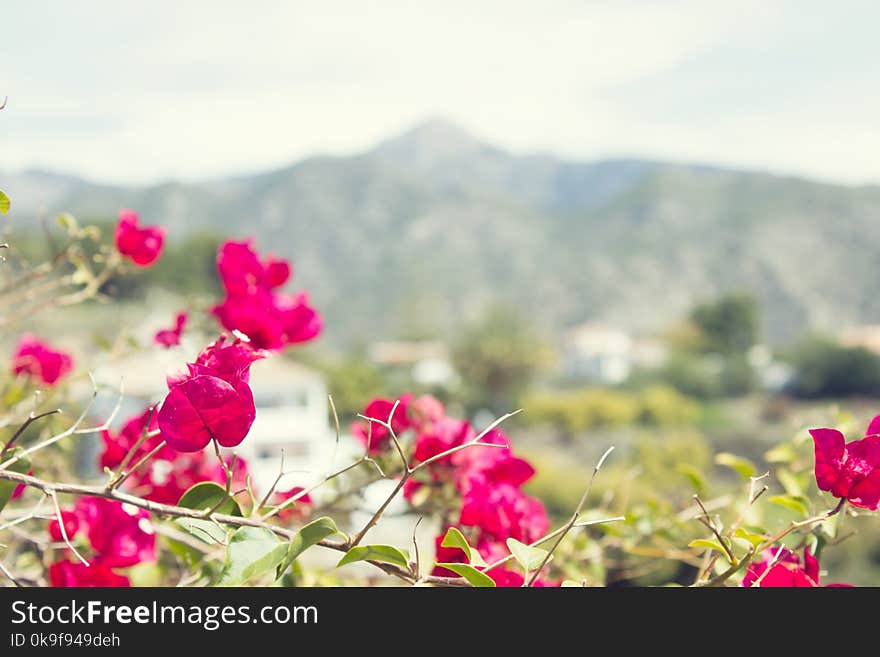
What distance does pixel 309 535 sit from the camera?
1.36 ft

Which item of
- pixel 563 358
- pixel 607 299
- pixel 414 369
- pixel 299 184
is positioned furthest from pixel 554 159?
pixel 414 369

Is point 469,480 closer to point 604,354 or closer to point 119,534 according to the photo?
point 119,534

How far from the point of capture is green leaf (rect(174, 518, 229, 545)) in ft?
1.38

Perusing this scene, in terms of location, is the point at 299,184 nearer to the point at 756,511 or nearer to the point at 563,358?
the point at 563,358

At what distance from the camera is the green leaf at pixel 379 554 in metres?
0.43

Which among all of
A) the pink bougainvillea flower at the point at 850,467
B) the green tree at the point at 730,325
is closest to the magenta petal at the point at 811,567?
the pink bougainvillea flower at the point at 850,467

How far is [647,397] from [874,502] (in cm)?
2477

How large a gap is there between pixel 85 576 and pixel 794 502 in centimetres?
51

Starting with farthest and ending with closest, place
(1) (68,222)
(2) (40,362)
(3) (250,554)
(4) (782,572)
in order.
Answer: (2) (40,362), (1) (68,222), (4) (782,572), (3) (250,554)

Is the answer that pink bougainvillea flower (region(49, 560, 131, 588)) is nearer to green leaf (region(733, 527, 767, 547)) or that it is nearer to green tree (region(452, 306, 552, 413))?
green leaf (region(733, 527, 767, 547))

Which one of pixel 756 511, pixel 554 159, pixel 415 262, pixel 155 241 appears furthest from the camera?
pixel 554 159

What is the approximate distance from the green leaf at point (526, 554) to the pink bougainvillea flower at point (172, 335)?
19.3 inches

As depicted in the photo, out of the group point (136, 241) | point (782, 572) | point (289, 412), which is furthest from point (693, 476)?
point (289, 412)

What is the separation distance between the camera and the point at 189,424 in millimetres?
435
